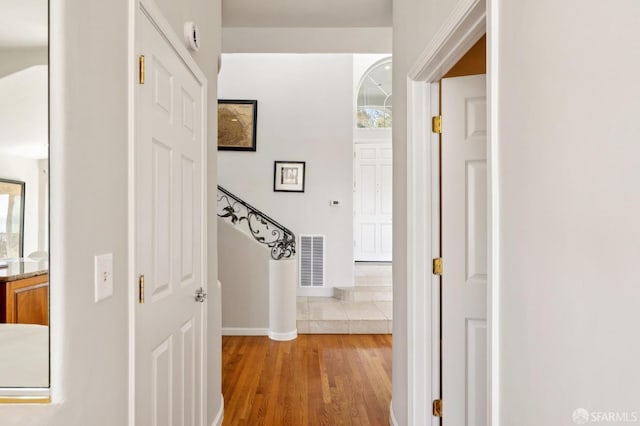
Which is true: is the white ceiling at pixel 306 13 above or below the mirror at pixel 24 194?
above

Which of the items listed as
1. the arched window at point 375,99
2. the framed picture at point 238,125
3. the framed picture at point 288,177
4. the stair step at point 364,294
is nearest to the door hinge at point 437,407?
the stair step at point 364,294

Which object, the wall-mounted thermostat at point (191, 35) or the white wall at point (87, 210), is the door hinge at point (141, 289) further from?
the wall-mounted thermostat at point (191, 35)

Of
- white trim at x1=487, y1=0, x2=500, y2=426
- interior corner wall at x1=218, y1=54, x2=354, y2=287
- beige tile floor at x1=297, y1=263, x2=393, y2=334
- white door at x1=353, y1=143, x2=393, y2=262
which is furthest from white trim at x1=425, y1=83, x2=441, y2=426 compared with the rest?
white door at x1=353, y1=143, x2=393, y2=262

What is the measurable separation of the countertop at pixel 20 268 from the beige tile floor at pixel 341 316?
373cm

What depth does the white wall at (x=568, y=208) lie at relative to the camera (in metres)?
0.67

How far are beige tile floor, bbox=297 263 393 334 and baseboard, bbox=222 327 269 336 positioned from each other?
41 centimetres

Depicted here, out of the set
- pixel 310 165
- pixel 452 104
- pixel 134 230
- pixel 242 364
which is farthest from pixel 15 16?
pixel 310 165

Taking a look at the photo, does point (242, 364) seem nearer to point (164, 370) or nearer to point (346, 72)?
point (164, 370)

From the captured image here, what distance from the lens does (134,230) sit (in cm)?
118

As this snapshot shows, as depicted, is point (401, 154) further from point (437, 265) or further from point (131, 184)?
point (131, 184)

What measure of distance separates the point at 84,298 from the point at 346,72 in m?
5.29

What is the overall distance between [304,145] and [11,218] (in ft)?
16.1

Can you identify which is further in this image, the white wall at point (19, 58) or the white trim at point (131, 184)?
the white trim at point (131, 184)

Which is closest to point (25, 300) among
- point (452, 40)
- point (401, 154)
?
point (452, 40)
